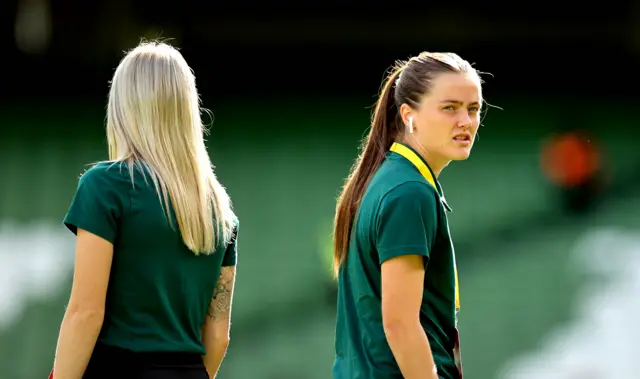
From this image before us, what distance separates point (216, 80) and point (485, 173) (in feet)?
6.67

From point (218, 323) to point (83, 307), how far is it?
1.28ft

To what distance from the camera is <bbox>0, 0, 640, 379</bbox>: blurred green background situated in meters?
6.67

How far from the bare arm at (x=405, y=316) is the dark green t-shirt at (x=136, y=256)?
468 millimetres

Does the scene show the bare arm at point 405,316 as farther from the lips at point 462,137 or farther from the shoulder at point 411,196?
the lips at point 462,137

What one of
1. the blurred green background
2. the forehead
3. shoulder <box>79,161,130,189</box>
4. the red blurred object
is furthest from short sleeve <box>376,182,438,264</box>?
the red blurred object

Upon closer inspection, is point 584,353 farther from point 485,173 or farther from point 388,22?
point 388,22

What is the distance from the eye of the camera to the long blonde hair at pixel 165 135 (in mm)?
2463

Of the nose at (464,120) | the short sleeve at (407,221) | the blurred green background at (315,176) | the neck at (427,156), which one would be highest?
the nose at (464,120)

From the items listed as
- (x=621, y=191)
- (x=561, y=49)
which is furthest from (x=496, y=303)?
(x=561, y=49)

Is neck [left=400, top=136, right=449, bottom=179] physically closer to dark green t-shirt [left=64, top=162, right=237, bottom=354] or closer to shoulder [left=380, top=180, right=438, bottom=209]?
shoulder [left=380, top=180, right=438, bottom=209]

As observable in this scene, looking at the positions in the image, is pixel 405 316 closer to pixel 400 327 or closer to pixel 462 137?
pixel 400 327

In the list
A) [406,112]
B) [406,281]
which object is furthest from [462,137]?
[406,281]

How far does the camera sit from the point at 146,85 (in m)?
2.49

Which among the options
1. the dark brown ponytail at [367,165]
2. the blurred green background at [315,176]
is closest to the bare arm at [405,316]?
the dark brown ponytail at [367,165]
